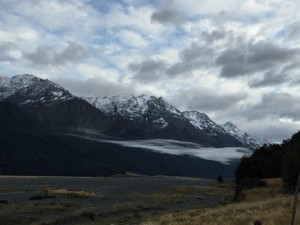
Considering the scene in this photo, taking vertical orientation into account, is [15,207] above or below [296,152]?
below

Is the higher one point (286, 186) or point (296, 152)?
point (296, 152)

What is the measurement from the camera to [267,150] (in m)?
143

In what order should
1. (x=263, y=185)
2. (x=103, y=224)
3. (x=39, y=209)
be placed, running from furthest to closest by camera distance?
1. (x=263, y=185)
2. (x=39, y=209)
3. (x=103, y=224)

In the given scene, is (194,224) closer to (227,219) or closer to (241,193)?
(227,219)

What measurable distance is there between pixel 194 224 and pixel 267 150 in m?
115

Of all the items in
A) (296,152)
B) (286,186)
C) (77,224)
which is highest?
(296,152)

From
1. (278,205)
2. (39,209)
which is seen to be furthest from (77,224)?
(278,205)

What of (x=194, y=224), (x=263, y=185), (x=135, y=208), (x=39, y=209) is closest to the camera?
(x=194, y=224)

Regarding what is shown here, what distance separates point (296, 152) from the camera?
263 ft

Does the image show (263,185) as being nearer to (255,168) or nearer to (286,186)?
(286,186)

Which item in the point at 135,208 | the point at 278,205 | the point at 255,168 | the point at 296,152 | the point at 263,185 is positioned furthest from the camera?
the point at 255,168

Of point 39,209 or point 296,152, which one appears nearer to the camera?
point 39,209

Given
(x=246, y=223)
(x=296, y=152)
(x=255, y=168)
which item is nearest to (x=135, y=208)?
(x=296, y=152)

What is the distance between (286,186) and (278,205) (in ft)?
127
